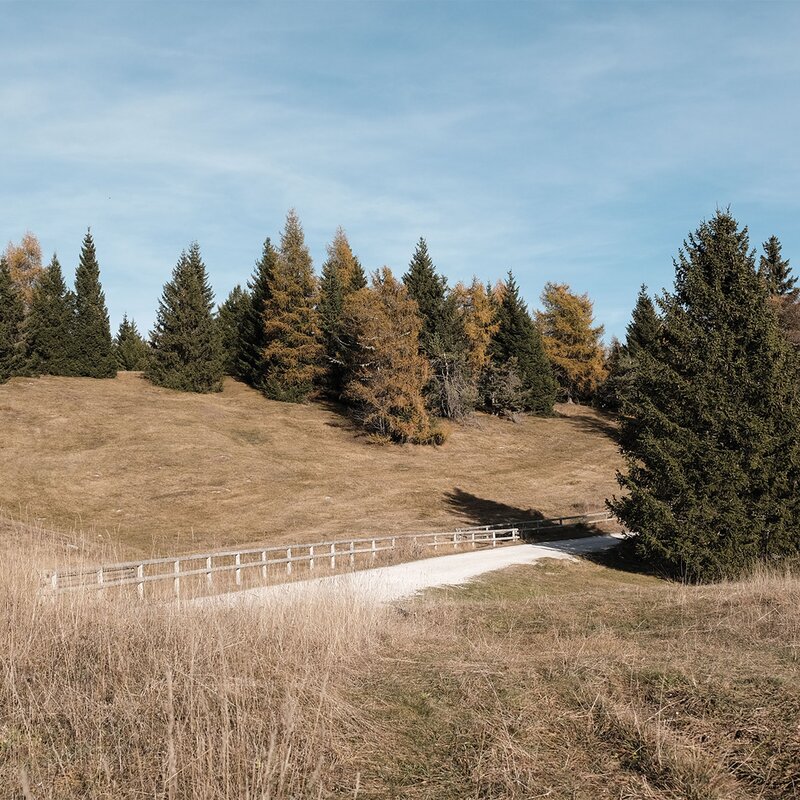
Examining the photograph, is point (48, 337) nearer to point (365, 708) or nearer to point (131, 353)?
point (131, 353)

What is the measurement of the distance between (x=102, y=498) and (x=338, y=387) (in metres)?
30.4

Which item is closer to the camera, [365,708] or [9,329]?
[365,708]

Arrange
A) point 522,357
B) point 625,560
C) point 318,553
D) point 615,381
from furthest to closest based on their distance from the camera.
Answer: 1. point 522,357
2. point 615,381
3. point 318,553
4. point 625,560

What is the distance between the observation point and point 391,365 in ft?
190

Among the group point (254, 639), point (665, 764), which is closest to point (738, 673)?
point (665, 764)

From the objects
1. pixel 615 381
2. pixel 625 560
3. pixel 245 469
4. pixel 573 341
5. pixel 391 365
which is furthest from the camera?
pixel 573 341

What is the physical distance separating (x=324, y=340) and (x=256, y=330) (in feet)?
27.1

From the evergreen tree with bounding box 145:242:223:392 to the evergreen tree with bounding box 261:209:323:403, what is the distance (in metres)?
5.12

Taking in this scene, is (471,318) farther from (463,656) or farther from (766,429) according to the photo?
(463,656)

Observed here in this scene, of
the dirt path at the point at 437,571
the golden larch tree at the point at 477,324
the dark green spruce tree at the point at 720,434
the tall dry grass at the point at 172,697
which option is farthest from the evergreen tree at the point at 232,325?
the tall dry grass at the point at 172,697

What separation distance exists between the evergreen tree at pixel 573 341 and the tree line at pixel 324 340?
32 centimetres

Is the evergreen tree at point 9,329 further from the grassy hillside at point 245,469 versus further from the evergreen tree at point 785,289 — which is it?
the evergreen tree at point 785,289

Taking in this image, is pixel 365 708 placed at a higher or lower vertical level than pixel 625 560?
higher

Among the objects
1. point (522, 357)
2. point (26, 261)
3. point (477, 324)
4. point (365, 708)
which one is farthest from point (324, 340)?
point (365, 708)
